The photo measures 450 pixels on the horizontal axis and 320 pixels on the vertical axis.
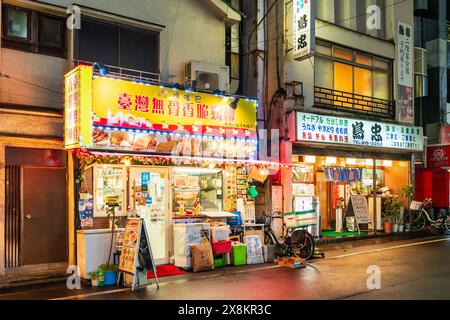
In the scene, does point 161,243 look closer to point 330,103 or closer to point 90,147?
point 90,147

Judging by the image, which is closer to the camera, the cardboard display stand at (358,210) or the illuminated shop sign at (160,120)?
the illuminated shop sign at (160,120)

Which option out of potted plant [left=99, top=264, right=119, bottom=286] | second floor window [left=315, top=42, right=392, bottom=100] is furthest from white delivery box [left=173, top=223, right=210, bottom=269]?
second floor window [left=315, top=42, right=392, bottom=100]

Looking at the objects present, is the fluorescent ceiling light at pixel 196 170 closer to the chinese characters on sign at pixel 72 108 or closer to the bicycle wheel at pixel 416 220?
the chinese characters on sign at pixel 72 108

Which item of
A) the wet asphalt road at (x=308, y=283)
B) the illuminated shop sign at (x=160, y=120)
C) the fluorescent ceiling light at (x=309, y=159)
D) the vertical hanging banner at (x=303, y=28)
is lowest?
the wet asphalt road at (x=308, y=283)

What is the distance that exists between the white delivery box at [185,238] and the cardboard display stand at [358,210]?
957cm

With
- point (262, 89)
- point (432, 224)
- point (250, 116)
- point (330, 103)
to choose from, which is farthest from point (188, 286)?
point (432, 224)

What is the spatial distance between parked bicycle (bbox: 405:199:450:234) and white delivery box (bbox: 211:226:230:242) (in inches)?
469

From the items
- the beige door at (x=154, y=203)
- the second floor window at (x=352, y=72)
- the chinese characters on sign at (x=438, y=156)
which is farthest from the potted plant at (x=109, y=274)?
the chinese characters on sign at (x=438, y=156)

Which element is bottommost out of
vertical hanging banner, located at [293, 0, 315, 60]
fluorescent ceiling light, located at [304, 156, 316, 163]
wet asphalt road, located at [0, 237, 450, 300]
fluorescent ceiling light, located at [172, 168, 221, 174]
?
wet asphalt road, located at [0, 237, 450, 300]

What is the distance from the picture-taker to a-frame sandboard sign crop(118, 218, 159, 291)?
10578 millimetres

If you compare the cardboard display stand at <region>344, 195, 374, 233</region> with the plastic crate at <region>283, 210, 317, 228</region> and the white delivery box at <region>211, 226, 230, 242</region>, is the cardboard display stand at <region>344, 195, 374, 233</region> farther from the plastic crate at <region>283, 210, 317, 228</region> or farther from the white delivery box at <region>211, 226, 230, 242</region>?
the white delivery box at <region>211, 226, 230, 242</region>

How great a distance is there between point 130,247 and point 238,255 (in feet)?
12.6

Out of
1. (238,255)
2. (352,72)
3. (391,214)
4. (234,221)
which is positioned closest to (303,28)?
(352,72)

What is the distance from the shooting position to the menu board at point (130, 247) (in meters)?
10.7
